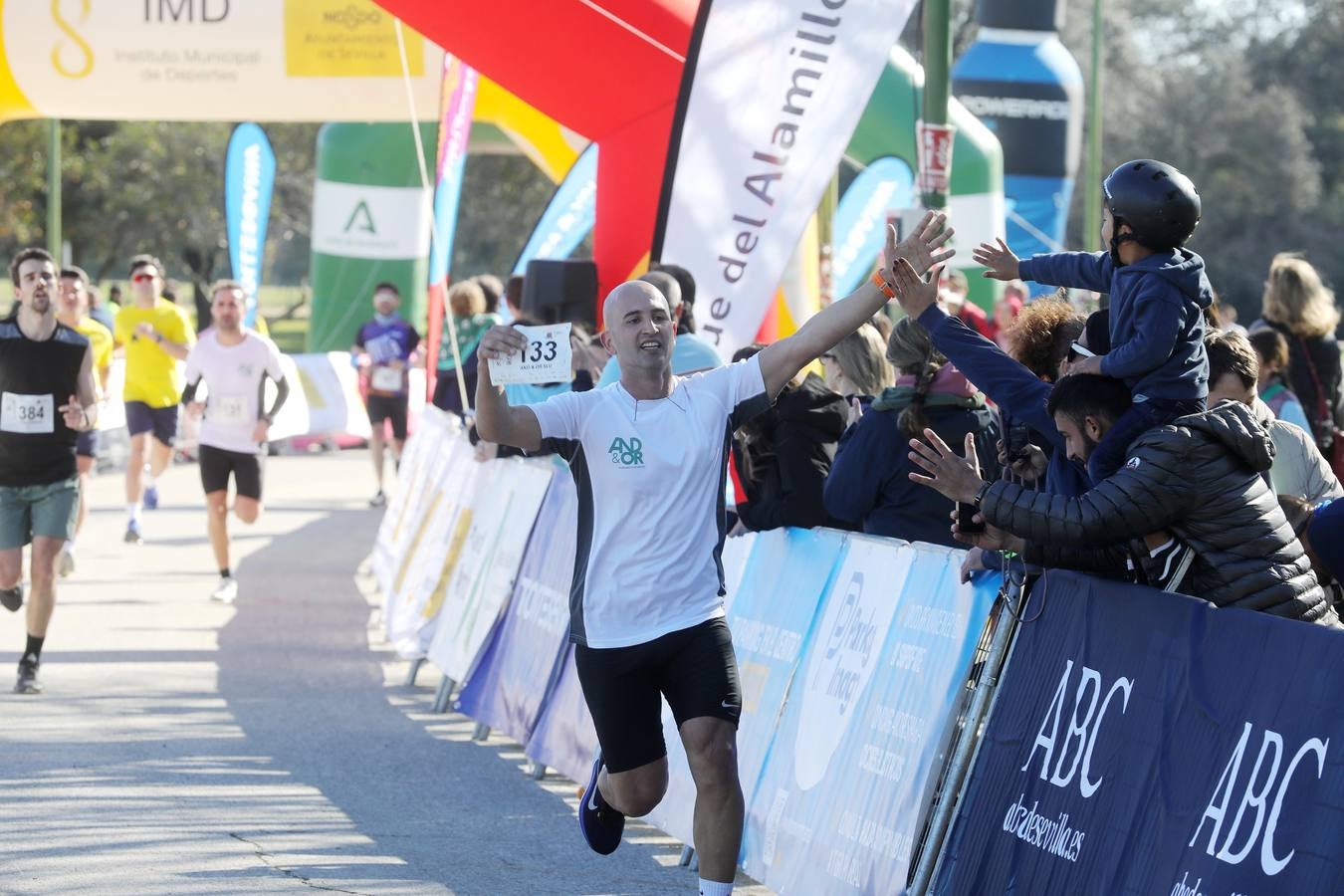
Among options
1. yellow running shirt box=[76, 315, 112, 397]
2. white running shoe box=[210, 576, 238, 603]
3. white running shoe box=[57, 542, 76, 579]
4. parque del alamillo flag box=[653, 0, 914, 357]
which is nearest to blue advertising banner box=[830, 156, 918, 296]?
white running shoe box=[210, 576, 238, 603]

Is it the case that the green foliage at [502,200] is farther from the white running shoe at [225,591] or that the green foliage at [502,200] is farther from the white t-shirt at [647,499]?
the white t-shirt at [647,499]

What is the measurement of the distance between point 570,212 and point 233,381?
316 centimetres

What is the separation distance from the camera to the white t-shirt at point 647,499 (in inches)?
216

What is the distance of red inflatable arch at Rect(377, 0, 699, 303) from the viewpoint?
10.0 meters

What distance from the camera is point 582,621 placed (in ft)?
18.2

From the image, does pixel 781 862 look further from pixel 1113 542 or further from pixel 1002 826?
pixel 1113 542

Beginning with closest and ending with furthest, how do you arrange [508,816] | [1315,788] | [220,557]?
1. [1315,788]
2. [508,816]
3. [220,557]

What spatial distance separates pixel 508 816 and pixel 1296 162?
4982cm

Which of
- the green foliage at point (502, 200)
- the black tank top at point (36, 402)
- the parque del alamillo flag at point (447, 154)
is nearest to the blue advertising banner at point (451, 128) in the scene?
the parque del alamillo flag at point (447, 154)

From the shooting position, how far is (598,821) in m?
5.94

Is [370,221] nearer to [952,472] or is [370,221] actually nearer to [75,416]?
[75,416]

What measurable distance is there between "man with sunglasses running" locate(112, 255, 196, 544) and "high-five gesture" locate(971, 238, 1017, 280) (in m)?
11.0

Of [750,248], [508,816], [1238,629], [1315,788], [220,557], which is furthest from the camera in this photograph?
[220,557]

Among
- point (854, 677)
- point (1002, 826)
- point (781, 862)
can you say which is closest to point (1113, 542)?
point (1002, 826)
